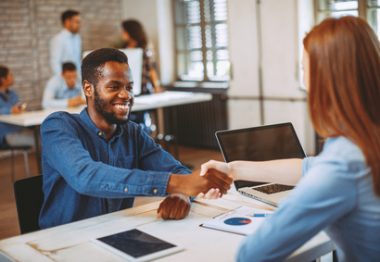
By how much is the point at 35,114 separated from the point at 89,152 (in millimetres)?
3102

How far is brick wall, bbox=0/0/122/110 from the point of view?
276 inches

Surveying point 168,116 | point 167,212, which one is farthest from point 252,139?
point 168,116

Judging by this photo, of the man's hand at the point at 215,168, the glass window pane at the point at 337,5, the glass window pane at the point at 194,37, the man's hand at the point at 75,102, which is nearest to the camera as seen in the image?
the man's hand at the point at 215,168

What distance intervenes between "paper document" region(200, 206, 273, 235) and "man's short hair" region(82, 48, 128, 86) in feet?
2.42

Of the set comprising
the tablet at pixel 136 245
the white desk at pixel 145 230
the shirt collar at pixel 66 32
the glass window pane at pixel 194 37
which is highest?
Result: the shirt collar at pixel 66 32

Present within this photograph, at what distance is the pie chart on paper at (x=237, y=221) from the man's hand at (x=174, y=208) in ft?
0.53

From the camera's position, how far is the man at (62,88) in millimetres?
5598

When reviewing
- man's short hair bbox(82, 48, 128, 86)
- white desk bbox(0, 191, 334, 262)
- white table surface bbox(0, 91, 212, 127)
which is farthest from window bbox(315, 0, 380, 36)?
white desk bbox(0, 191, 334, 262)

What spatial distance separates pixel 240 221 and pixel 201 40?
5543 mm

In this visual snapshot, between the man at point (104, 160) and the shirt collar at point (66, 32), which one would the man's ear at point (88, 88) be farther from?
the shirt collar at point (66, 32)

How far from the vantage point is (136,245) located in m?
1.59

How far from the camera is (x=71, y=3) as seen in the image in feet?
24.7

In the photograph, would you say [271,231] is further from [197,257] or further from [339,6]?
[339,6]

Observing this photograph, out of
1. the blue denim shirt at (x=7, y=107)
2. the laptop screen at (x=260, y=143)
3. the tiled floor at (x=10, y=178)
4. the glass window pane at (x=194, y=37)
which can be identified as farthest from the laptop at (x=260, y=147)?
the glass window pane at (x=194, y=37)
